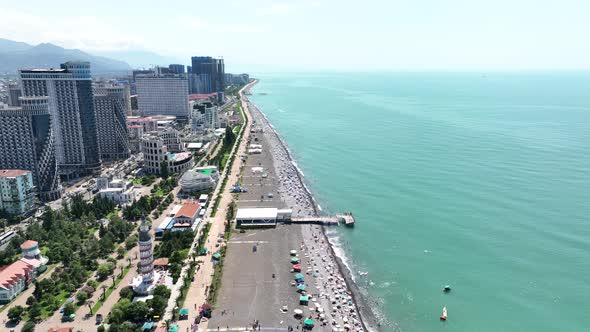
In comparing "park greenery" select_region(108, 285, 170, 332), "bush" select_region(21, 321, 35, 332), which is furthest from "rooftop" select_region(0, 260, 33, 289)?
"park greenery" select_region(108, 285, 170, 332)

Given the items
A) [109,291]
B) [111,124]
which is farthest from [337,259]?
[111,124]

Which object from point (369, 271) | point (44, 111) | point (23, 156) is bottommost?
point (369, 271)

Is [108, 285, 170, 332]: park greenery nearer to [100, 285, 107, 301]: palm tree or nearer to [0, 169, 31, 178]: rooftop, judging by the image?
[100, 285, 107, 301]: palm tree

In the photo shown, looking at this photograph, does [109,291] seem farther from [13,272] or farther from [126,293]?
[13,272]

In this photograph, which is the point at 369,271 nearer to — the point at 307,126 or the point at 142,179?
the point at 142,179

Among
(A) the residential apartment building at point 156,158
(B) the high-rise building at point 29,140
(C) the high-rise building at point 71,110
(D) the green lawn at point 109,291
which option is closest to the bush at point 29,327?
(D) the green lawn at point 109,291

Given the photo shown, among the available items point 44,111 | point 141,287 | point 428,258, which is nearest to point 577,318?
point 428,258

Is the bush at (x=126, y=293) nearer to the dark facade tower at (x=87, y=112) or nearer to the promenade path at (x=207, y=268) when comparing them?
the promenade path at (x=207, y=268)
